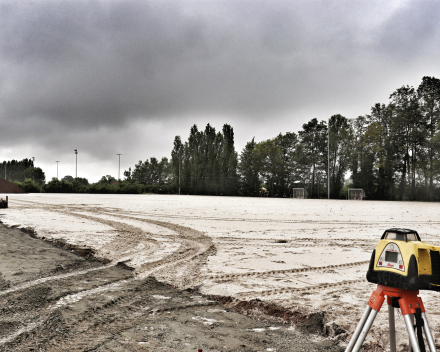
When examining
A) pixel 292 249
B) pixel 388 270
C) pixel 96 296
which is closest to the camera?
pixel 388 270

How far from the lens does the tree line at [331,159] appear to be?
1539 inches

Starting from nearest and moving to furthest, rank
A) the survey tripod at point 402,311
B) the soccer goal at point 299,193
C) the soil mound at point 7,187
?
the survey tripod at point 402,311, the soccer goal at point 299,193, the soil mound at point 7,187

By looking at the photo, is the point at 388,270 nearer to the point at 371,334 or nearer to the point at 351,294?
the point at 371,334

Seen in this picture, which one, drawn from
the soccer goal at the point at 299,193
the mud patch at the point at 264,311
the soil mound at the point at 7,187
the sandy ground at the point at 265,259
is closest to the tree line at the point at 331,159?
the soccer goal at the point at 299,193

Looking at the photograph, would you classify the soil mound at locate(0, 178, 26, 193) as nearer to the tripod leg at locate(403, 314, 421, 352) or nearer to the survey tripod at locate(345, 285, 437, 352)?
the survey tripod at locate(345, 285, 437, 352)

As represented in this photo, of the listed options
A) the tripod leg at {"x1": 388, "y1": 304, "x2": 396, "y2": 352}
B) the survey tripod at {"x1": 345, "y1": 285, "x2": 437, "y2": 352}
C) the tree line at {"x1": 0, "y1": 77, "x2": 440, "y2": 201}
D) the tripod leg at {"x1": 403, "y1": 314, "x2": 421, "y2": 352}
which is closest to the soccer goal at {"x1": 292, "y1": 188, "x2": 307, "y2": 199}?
the tree line at {"x1": 0, "y1": 77, "x2": 440, "y2": 201}

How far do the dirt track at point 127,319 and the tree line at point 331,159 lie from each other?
3949 cm

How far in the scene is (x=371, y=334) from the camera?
3.01m

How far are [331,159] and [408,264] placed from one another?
50787 mm

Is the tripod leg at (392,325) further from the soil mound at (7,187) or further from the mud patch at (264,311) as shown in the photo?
the soil mound at (7,187)

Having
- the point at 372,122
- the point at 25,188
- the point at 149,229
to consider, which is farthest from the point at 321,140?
the point at 25,188

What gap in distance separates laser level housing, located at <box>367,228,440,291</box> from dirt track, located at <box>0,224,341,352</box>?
4.49ft

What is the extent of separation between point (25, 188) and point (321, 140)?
2138 inches

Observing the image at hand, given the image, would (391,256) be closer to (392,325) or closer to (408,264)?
(408,264)
